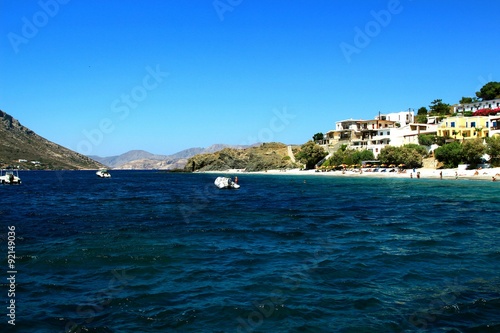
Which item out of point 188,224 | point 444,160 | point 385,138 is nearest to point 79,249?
point 188,224

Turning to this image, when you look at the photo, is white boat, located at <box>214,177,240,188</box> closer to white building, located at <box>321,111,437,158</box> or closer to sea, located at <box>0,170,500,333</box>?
sea, located at <box>0,170,500,333</box>

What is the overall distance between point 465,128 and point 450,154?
15.7 m

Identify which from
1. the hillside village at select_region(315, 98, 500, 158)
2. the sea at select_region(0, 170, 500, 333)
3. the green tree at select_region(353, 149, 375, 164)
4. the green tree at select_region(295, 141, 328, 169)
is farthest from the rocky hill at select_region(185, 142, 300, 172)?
the sea at select_region(0, 170, 500, 333)

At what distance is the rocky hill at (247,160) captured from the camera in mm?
151125

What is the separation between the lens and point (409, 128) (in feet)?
336

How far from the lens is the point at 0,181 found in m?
90.4

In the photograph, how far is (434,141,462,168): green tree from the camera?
76.8m

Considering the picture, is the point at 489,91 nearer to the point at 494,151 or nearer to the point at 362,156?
the point at 362,156

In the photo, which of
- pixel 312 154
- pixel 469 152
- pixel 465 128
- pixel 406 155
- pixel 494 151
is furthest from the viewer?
pixel 312 154

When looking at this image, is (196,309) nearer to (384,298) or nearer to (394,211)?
(384,298)

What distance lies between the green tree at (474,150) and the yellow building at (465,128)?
14.4m

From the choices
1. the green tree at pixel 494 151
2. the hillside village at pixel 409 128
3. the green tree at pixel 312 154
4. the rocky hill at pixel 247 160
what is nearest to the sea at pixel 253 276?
the green tree at pixel 494 151

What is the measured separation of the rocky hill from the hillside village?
1869 centimetres

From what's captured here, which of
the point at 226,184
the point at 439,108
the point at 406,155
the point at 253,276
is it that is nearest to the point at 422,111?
the point at 439,108
